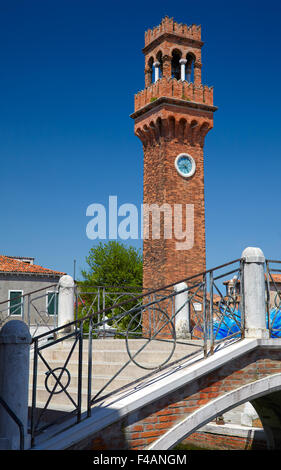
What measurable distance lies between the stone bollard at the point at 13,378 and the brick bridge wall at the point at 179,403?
23.7 inches

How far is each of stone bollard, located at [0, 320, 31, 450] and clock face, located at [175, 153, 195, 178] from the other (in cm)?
1858

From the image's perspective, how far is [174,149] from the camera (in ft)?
75.4

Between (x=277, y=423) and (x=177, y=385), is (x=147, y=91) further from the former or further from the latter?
(x=177, y=385)

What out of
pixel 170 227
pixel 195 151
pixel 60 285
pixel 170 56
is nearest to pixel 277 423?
pixel 60 285

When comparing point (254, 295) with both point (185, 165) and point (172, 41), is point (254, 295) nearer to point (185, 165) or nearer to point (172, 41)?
point (185, 165)

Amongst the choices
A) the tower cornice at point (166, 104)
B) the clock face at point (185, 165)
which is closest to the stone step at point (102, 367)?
the clock face at point (185, 165)

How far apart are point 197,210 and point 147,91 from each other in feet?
18.5

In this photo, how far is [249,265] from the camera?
21.9 feet

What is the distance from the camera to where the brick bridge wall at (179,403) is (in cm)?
518

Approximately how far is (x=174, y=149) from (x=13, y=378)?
752 inches

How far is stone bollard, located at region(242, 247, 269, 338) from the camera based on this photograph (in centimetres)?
652

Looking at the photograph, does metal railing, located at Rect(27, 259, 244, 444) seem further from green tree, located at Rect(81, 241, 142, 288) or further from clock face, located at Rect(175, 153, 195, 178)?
green tree, located at Rect(81, 241, 142, 288)

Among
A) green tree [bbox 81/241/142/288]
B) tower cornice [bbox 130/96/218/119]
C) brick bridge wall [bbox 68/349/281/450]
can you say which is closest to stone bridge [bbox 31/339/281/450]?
brick bridge wall [bbox 68/349/281/450]

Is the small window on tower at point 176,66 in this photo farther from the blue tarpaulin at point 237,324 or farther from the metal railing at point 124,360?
the metal railing at point 124,360
